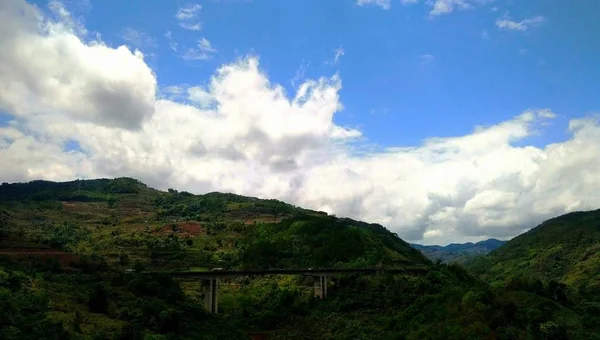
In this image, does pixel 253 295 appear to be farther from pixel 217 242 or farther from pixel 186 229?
pixel 186 229

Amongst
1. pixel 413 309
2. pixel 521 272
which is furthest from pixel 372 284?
pixel 521 272

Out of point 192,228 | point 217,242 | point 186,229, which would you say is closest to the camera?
point 217,242

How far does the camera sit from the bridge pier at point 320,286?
92812mm

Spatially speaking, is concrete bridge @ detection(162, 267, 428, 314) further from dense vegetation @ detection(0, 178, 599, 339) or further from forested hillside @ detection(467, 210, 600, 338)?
forested hillside @ detection(467, 210, 600, 338)

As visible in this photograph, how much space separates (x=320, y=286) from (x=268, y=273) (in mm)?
11135

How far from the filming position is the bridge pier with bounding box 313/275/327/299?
305 ft

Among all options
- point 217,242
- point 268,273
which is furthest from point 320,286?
point 217,242

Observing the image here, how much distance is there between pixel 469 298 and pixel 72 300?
54.1 m

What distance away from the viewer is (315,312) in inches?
3410

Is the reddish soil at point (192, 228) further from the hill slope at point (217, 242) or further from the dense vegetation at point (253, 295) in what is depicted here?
the dense vegetation at point (253, 295)

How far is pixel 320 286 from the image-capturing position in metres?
93.1

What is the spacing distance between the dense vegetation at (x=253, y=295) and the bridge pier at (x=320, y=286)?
6.06ft

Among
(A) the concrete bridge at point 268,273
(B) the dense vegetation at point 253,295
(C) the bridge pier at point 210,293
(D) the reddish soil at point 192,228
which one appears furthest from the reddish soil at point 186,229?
(C) the bridge pier at point 210,293

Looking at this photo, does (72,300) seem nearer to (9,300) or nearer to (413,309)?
(9,300)
